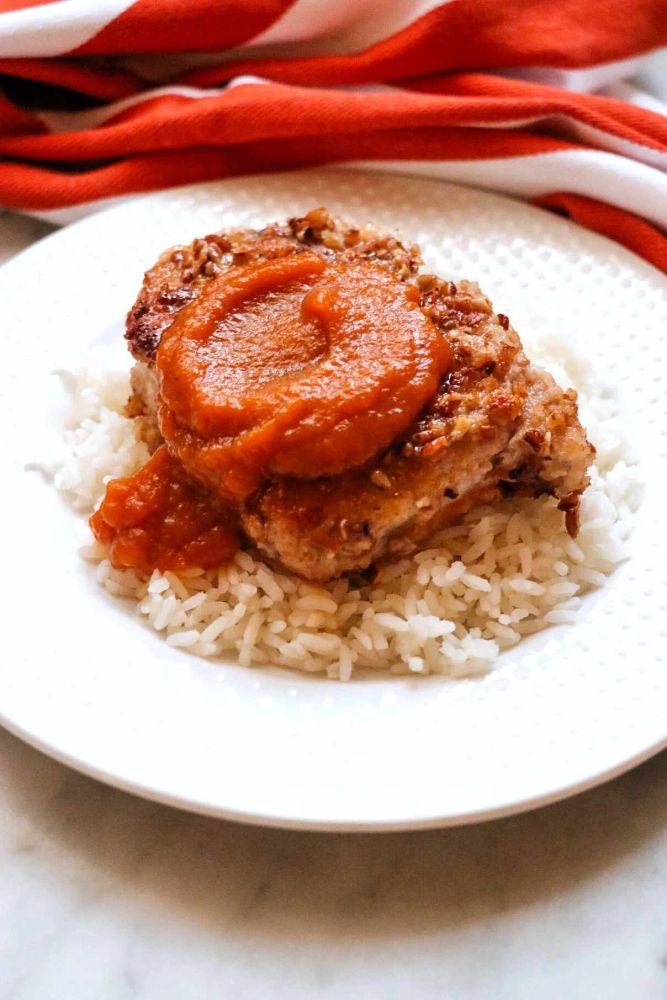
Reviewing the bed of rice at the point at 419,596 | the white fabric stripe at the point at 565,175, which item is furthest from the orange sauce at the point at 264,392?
the white fabric stripe at the point at 565,175

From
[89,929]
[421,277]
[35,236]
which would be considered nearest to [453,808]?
[89,929]

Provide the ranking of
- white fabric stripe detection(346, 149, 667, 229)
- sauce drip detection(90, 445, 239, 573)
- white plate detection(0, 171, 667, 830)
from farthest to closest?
1. white fabric stripe detection(346, 149, 667, 229)
2. sauce drip detection(90, 445, 239, 573)
3. white plate detection(0, 171, 667, 830)

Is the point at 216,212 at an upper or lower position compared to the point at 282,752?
upper

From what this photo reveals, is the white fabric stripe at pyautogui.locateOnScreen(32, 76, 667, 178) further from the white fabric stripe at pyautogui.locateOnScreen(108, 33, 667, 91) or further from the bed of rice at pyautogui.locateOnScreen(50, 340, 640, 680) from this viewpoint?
the bed of rice at pyautogui.locateOnScreen(50, 340, 640, 680)

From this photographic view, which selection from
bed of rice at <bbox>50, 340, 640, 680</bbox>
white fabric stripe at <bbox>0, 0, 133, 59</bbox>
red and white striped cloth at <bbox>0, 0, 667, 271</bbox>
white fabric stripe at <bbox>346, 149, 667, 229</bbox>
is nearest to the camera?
bed of rice at <bbox>50, 340, 640, 680</bbox>

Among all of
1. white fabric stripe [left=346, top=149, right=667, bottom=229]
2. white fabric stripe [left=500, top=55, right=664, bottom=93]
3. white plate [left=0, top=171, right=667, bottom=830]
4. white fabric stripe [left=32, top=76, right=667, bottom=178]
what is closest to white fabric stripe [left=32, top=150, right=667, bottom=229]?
white fabric stripe [left=346, top=149, right=667, bottom=229]

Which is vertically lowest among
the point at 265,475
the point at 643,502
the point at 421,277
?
the point at 265,475

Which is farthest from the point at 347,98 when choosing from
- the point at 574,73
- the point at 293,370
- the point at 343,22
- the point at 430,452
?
the point at 430,452

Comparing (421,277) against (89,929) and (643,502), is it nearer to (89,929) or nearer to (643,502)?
(643,502)
